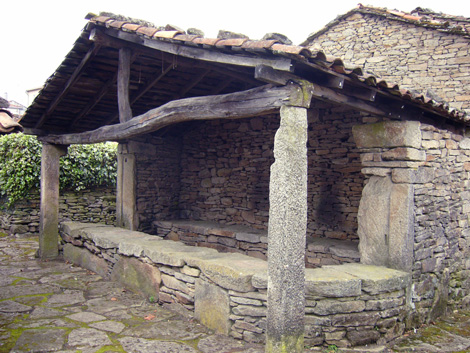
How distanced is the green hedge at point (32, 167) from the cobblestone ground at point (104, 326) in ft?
13.2

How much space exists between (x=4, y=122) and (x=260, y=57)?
1004 cm

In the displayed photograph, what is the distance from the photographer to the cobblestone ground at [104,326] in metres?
3.52

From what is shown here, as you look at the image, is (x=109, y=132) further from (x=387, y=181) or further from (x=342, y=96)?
(x=387, y=181)

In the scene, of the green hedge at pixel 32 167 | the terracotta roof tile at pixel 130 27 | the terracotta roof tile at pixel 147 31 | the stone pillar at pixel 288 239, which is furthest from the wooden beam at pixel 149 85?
the green hedge at pixel 32 167

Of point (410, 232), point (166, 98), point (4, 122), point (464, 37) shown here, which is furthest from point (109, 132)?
point (4, 122)

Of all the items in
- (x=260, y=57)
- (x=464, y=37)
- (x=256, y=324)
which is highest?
(x=464, y=37)

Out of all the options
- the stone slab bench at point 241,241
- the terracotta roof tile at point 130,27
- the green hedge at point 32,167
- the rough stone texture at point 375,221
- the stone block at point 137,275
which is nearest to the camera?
the terracotta roof tile at point 130,27

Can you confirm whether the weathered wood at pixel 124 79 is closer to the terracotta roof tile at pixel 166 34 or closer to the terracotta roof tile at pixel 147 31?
the terracotta roof tile at pixel 147 31

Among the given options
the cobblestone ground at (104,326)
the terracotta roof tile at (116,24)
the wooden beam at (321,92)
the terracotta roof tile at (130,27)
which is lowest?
the cobblestone ground at (104,326)

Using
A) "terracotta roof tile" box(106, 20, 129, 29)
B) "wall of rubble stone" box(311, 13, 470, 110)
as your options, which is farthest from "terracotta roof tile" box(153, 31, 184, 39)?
"wall of rubble stone" box(311, 13, 470, 110)

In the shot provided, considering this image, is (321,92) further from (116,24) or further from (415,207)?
(116,24)

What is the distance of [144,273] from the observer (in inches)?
194

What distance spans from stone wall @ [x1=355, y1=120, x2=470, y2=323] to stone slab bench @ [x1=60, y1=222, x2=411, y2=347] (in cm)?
35

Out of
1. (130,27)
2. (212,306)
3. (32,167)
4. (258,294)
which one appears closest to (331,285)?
(258,294)
